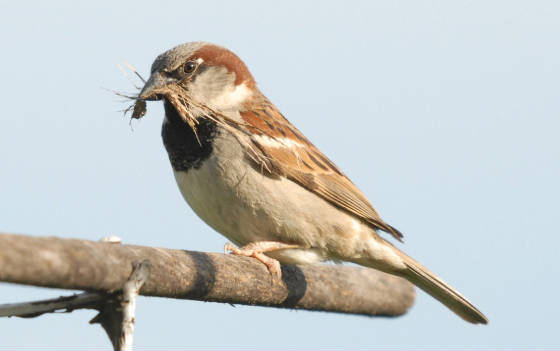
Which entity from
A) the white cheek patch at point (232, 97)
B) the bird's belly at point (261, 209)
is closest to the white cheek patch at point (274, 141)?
the bird's belly at point (261, 209)

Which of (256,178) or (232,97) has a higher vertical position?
(232,97)

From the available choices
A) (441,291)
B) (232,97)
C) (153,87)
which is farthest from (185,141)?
(441,291)

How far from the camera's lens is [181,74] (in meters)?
4.25

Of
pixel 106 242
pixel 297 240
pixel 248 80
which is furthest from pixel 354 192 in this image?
pixel 106 242

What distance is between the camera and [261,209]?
3984 millimetres

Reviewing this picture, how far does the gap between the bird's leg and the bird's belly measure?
0.04 metres

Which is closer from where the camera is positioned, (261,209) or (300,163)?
(261,209)

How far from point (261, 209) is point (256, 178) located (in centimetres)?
15

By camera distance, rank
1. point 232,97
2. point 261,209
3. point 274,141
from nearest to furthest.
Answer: point 261,209
point 274,141
point 232,97

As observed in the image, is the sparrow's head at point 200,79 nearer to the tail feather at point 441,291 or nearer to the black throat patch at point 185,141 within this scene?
the black throat patch at point 185,141

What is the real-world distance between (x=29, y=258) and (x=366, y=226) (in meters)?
2.60

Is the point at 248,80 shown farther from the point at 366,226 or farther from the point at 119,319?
the point at 119,319

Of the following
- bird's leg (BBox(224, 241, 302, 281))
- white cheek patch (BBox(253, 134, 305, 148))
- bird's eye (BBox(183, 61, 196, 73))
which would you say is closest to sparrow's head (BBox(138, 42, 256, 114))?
bird's eye (BBox(183, 61, 196, 73))

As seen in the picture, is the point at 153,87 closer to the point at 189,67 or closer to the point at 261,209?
the point at 189,67
